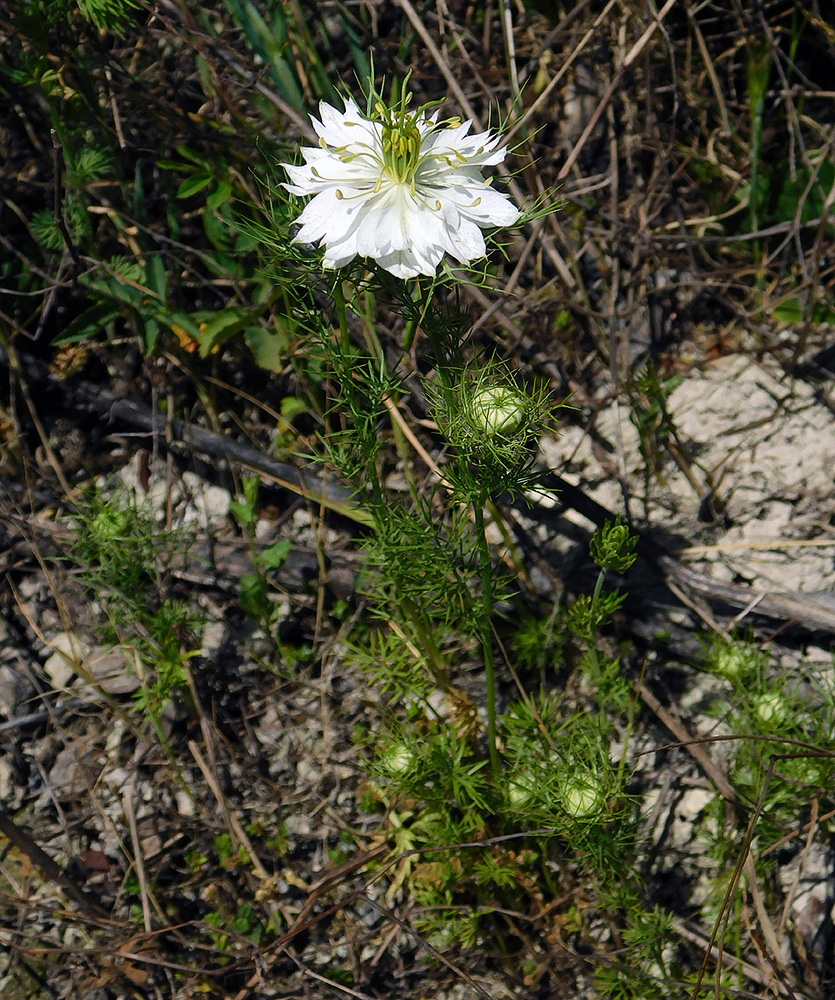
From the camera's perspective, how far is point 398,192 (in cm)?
122

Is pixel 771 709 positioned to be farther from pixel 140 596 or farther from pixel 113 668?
pixel 113 668

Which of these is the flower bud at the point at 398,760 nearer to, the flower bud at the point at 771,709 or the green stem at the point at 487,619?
the green stem at the point at 487,619

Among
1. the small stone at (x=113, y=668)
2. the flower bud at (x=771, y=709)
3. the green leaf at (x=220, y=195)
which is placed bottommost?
the flower bud at (x=771, y=709)

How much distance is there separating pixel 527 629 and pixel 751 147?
1.44 meters

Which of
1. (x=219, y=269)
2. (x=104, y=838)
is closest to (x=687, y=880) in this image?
(x=104, y=838)

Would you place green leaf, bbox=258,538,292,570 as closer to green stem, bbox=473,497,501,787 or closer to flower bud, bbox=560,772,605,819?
green stem, bbox=473,497,501,787

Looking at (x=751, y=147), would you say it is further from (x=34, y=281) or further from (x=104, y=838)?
(x=104, y=838)

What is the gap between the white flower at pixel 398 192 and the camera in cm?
117

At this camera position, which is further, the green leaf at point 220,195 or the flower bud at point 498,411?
the green leaf at point 220,195

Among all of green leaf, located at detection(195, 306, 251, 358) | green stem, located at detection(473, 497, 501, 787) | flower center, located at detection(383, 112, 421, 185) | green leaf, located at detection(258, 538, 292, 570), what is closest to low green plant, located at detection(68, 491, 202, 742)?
green leaf, located at detection(258, 538, 292, 570)

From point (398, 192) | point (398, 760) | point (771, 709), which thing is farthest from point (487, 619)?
point (398, 192)

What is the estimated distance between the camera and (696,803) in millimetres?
1862

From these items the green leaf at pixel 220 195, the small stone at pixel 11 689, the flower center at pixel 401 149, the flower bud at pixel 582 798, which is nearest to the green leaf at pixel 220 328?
the green leaf at pixel 220 195

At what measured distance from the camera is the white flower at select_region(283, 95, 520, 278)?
1.17 meters
